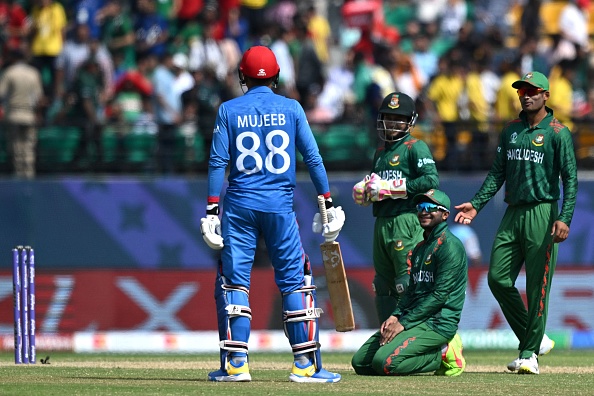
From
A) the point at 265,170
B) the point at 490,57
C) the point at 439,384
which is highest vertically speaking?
the point at 490,57

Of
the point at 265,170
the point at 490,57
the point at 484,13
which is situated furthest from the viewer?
the point at 484,13

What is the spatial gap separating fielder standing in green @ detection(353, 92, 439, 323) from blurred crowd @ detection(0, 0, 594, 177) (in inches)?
256

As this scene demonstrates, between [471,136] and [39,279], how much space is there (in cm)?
644

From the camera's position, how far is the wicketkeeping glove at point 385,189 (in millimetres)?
11422

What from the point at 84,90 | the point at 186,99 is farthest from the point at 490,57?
the point at 84,90

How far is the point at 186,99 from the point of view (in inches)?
735

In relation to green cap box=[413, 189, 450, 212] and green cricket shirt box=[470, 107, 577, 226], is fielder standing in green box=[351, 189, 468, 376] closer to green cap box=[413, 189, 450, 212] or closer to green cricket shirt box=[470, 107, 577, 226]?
green cap box=[413, 189, 450, 212]

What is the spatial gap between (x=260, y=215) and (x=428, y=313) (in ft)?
6.49

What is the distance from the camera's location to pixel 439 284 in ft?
35.0

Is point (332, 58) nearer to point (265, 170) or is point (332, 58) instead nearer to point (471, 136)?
point (471, 136)

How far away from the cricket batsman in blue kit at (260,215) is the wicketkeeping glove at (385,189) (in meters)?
1.77

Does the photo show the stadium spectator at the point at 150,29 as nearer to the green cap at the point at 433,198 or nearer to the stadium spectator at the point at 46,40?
the stadium spectator at the point at 46,40

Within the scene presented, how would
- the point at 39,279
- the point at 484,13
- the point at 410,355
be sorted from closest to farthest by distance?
the point at 410,355 < the point at 39,279 < the point at 484,13

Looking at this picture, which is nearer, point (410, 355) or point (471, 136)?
point (410, 355)
